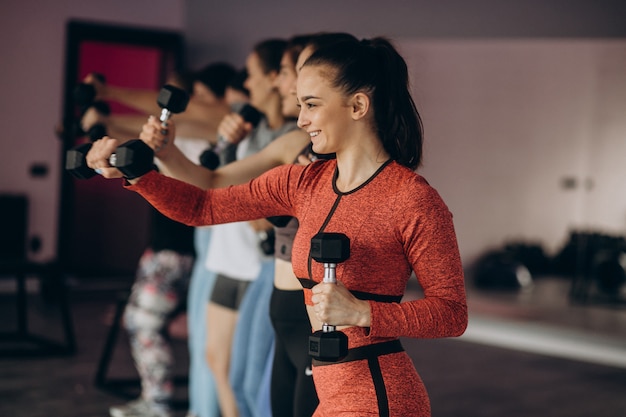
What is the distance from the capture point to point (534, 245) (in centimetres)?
957

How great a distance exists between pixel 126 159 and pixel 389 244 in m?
0.52

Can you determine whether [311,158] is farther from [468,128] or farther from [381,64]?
[468,128]

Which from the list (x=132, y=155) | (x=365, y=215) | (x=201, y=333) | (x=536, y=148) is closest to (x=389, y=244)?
(x=365, y=215)

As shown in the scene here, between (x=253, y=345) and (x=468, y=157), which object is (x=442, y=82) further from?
(x=253, y=345)

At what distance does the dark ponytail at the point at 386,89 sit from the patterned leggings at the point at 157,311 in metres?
2.00

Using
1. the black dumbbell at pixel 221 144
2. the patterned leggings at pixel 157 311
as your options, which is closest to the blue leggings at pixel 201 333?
the patterned leggings at pixel 157 311

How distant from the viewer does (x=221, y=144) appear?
99.3 inches

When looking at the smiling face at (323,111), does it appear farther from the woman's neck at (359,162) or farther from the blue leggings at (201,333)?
the blue leggings at (201,333)

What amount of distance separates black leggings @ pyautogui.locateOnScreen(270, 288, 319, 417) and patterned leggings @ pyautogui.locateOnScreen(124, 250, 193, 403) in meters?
1.33

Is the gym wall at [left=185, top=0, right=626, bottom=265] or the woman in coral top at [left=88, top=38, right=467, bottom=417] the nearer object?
the woman in coral top at [left=88, top=38, right=467, bottom=417]

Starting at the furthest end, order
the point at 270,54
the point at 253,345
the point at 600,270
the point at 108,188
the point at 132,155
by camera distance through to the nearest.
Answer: the point at 108,188
the point at 600,270
the point at 270,54
the point at 253,345
the point at 132,155

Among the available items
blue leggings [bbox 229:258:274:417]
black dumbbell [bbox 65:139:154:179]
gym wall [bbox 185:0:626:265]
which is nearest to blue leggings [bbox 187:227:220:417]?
blue leggings [bbox 229:258:274:417]

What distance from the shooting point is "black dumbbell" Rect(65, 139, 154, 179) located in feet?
4.97

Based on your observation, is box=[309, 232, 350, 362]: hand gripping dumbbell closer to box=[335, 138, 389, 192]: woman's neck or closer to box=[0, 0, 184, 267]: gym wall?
box=[335, 138, 389, 192]: woman's neck
